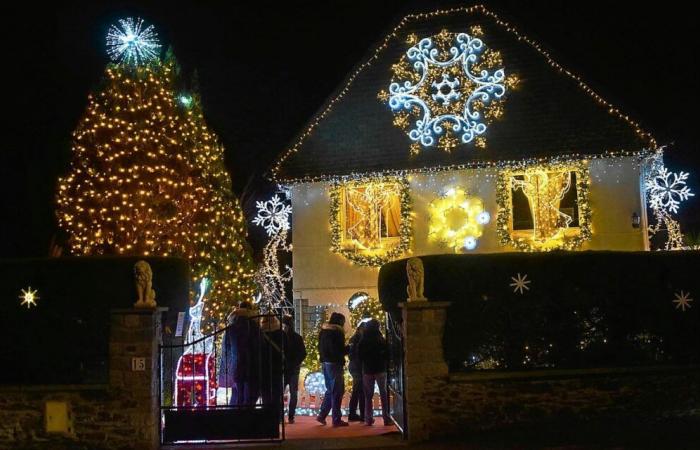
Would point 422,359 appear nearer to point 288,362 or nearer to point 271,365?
point 271,365

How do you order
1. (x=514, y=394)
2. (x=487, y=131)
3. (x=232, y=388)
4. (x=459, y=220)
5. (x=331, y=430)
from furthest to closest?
(x=487, y=131), (x=459, y=220), (x=331, y=430), (x=232, y=388), (x=514, y=394)

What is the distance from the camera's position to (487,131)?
1872 cm

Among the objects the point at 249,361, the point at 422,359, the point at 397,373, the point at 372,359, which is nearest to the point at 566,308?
the point at 422,359

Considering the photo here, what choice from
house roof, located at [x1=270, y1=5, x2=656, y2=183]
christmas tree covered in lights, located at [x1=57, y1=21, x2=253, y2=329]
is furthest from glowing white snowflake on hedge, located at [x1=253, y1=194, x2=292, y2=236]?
house roof, located at [x1=270, y1=5, x2=656, y2=183]

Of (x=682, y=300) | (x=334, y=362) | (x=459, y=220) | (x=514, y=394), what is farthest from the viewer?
(x=459, y=220)

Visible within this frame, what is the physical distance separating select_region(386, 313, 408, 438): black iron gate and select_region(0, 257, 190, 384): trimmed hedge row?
341cm

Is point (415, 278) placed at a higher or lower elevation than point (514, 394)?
higher

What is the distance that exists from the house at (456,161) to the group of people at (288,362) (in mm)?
6046

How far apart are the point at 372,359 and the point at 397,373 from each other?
765 millimetres

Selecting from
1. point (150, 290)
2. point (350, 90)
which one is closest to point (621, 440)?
point (150, 290)

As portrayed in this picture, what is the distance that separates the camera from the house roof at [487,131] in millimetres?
18031

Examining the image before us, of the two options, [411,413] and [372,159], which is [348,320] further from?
[411,413]

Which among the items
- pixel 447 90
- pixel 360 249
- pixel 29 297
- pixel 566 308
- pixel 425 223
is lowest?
pixel 566 308

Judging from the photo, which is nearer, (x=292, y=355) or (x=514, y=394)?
(x=514, y=394)
